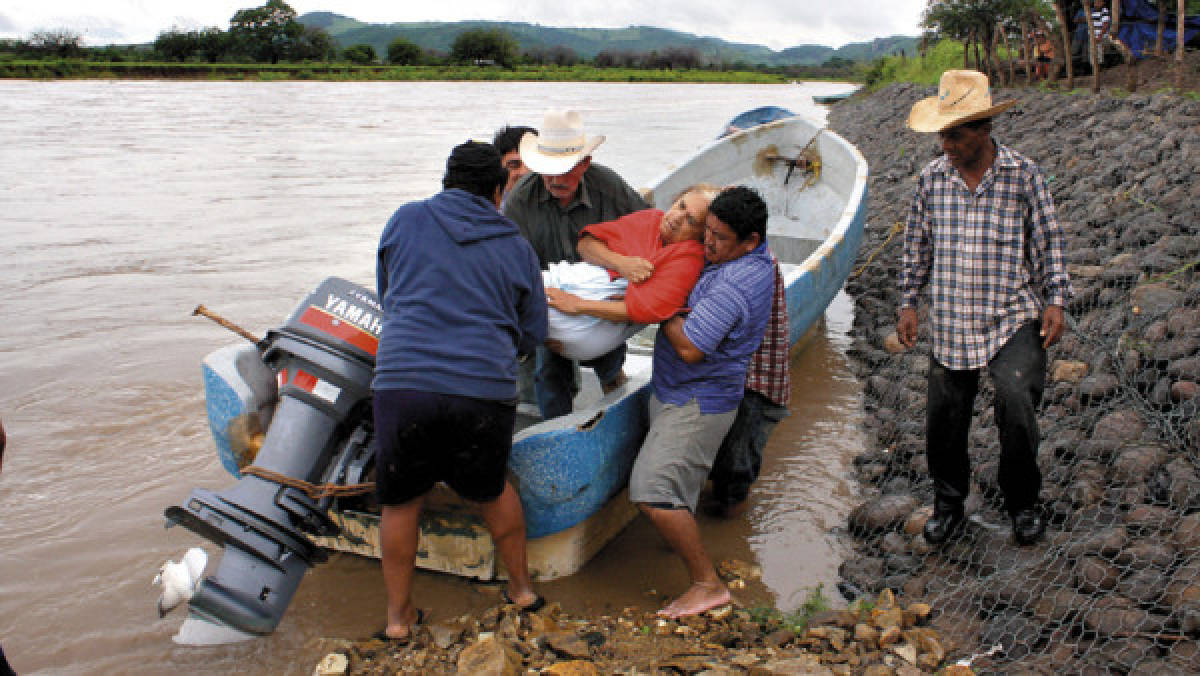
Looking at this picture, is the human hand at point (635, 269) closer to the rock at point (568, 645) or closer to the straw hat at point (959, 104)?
the straw hat at point (959, 104)

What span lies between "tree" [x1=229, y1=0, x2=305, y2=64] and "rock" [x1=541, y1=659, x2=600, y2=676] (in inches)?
3241

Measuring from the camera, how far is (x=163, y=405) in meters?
5.60

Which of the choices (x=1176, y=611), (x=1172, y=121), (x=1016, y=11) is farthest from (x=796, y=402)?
(x=1016, y=11)

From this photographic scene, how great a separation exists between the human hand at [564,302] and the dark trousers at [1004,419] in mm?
1404

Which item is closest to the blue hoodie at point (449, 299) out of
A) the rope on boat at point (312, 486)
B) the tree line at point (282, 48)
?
the rope on boat at point (312, 486)

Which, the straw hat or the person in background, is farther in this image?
the person in background

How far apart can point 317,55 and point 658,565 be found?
83.6 metres

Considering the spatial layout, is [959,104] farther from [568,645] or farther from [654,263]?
[568,645]

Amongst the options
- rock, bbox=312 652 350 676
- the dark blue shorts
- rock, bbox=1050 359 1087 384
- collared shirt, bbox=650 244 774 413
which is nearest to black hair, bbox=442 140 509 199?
the dark blue shorts

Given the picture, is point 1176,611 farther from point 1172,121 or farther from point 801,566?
point 1172,121

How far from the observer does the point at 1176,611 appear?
8.95 feet

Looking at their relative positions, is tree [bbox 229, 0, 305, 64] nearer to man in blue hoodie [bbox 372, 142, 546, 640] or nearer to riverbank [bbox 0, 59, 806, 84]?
riverbank [bbox 0, 59, 806, 84]

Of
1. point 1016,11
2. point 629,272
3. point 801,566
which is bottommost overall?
point 801,566

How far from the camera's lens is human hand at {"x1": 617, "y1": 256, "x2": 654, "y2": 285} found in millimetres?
3125
